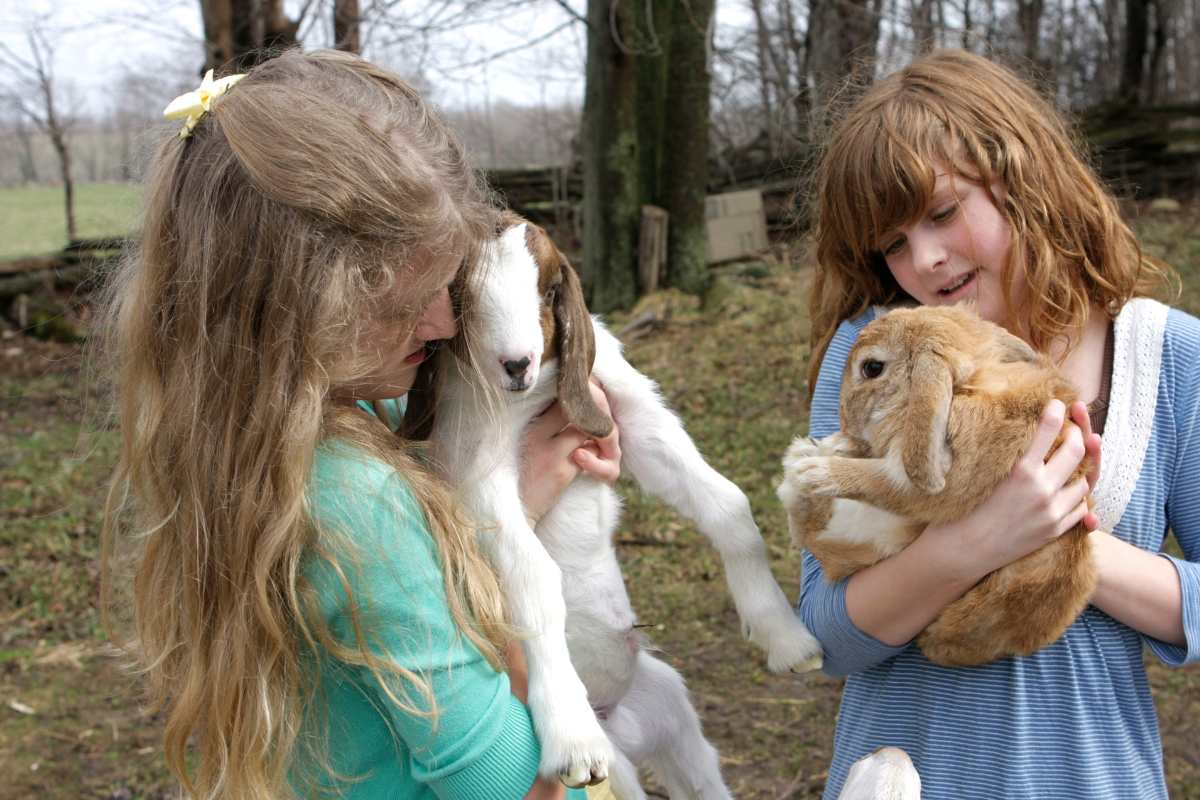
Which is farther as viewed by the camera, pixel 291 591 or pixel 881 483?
pixel 881 483

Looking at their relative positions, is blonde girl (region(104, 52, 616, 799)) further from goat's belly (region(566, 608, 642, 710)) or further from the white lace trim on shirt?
the white lace trim on shirt

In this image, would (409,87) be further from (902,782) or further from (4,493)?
(4,493)

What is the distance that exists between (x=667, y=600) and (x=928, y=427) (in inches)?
141

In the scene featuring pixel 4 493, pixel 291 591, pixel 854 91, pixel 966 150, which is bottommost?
pixel 4 493

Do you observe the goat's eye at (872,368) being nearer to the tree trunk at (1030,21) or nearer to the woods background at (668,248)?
the woods background at (668,248)

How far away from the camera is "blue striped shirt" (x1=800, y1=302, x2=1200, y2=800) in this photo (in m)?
2.10

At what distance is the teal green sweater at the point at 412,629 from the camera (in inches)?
72.4

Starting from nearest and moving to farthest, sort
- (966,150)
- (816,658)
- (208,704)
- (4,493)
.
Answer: (208,704)
(966,150)
(816,658)
(4,493)

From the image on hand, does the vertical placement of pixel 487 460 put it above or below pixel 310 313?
below

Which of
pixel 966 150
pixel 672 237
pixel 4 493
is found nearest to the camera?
pixel 966 150

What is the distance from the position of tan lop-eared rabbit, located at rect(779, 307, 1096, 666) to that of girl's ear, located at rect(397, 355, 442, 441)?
83 cm

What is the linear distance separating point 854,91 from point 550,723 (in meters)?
1.85

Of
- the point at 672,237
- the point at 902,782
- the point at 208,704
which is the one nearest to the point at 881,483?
the point at 902,782

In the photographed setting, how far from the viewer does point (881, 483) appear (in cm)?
207
